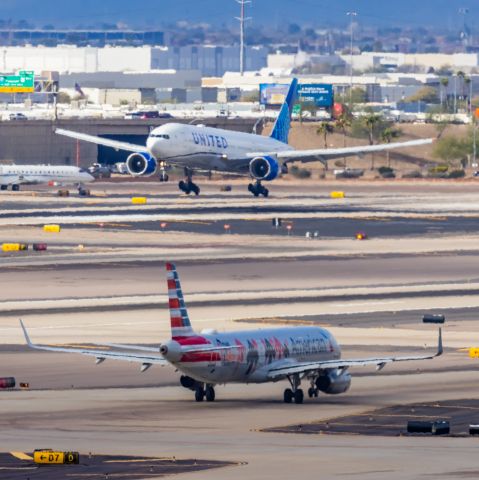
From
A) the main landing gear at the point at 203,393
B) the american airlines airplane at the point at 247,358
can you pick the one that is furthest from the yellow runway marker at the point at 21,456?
the main landing gear at the point at 203,393

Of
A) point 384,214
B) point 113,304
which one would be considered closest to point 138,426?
point 113,304

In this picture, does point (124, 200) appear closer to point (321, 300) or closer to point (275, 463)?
point (321, 300)

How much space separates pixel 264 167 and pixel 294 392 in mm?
106553

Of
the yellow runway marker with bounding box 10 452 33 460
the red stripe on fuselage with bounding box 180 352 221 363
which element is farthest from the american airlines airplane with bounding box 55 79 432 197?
the yellow runway marker with bounding box 10 452 33 460

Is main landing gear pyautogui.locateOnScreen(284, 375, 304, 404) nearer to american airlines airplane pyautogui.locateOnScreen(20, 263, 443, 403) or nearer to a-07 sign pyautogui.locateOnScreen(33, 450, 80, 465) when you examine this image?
american airlines airplane pyautogui.locateOnScreen(20, 263, 443, 403)

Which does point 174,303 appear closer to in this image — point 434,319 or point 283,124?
point 434,319

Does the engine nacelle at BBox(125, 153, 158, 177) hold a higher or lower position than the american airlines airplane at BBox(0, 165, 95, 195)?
higher

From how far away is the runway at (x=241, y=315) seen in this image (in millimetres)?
43938

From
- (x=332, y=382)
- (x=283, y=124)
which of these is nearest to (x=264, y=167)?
(x=283, y=124)

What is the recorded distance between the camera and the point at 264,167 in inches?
6270

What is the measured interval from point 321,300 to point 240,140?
258 ft

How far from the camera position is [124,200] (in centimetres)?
16938

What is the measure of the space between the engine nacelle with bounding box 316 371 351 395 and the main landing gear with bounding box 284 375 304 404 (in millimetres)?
632

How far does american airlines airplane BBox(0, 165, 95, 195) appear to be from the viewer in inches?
7662
